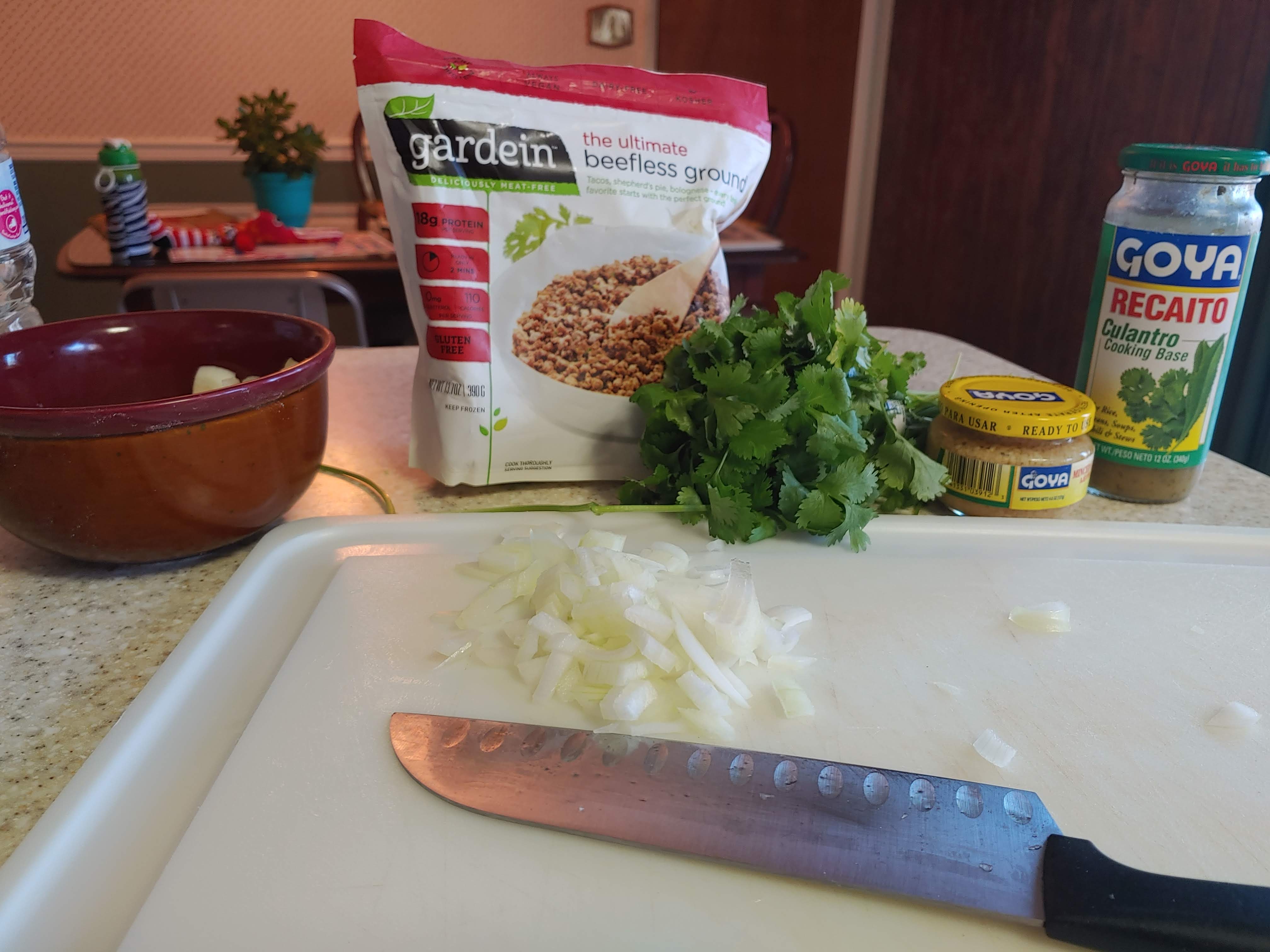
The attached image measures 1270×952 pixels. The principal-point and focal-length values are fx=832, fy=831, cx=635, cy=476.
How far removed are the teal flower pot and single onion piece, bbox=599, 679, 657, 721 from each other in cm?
280

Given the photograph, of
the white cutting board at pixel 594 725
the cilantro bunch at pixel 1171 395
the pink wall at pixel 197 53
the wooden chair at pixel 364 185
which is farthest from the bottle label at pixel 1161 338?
the pink wall at pixel 197 53

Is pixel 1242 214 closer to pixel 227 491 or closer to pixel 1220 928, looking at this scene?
pixel 1220 928

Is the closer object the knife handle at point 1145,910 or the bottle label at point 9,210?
the knife handle at point 1145,910

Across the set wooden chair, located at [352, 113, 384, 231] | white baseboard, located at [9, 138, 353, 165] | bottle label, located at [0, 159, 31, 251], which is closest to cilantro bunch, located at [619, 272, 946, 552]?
bottle label, located at [0, 159, 31, 251]


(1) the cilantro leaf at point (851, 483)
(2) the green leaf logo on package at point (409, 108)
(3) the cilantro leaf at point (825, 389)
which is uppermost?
(2) the green leaf logo on package at point (409, 108)

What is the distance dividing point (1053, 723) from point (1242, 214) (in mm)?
511

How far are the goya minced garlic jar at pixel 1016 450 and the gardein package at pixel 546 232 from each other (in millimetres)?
284

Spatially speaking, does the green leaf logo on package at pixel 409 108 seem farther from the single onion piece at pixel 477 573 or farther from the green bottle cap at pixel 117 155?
the green bottle cap at pixel 117 155

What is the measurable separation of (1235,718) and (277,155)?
10.0ft

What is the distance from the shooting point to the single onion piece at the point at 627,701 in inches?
22.0

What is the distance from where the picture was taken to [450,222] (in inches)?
31.8

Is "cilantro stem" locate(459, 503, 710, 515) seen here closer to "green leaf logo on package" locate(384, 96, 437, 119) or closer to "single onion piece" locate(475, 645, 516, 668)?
"single onion piece" locate(475, 645, 516, 668)

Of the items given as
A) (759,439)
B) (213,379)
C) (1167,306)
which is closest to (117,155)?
(213,379)

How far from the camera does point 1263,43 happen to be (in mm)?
1792
